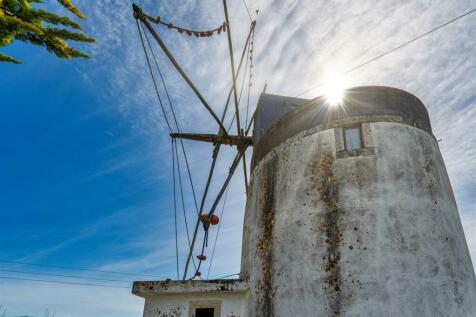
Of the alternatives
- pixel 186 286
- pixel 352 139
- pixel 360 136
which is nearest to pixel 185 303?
pixel 186 286

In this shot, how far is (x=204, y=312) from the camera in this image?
1099 cm

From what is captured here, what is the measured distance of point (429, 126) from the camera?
10.7m

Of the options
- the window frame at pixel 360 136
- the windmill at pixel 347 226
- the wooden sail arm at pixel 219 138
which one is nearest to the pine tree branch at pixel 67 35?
the windmill at pixel 347 226

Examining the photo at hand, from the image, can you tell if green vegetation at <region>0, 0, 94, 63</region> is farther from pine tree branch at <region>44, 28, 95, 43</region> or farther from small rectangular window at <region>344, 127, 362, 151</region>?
small rectangular window at <region>344, 127, 362, 151</region>

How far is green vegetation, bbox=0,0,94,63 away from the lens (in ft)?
22.9

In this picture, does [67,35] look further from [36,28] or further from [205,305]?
[205,305]

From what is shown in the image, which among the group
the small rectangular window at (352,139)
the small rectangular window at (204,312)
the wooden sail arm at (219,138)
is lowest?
the small rectangular window at (204,312)

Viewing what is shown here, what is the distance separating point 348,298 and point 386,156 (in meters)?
4.10

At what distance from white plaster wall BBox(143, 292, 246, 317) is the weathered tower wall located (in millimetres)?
682

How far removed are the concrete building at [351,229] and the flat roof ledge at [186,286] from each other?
0.11 ft

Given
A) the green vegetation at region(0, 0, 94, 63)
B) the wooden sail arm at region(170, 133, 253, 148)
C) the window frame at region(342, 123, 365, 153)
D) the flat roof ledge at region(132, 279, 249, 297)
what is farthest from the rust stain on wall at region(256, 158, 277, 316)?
the green vegetation at region(0, 0, 94, 63)

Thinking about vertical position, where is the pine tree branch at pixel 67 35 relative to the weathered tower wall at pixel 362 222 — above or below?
above

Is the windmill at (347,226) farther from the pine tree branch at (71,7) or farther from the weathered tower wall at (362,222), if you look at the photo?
the pine tree branch at (71,7)

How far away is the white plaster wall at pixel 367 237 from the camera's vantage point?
26.2 ft
